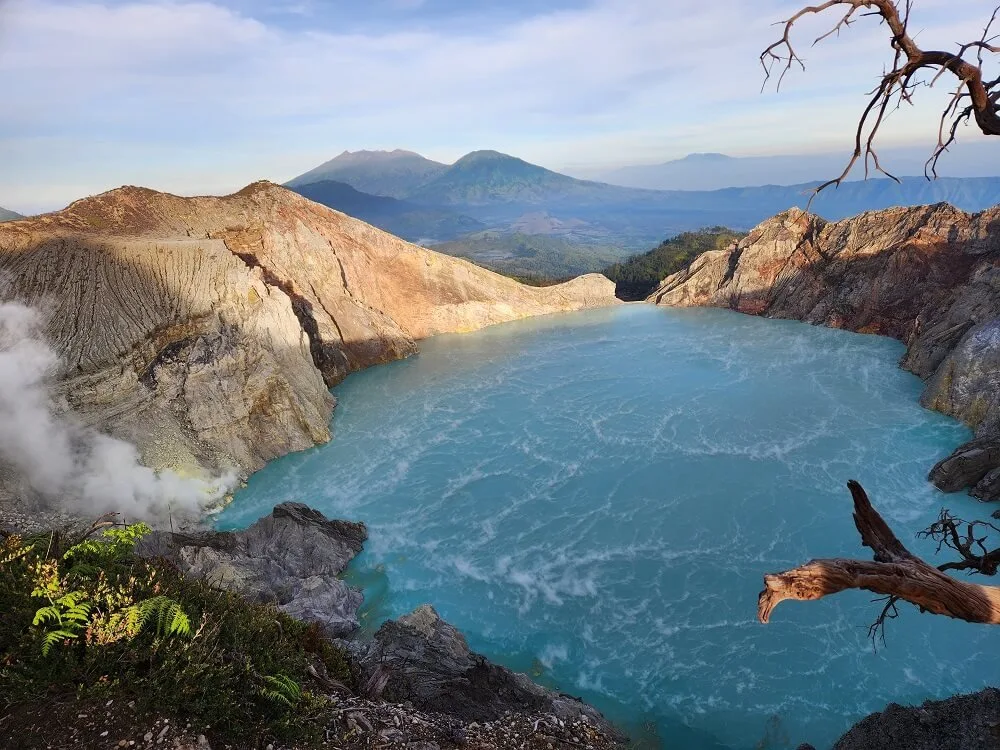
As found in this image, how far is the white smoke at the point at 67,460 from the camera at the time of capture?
55.0 feet

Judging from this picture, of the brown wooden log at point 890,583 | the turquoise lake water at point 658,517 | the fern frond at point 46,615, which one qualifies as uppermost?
the brown wooden log at point 890,583

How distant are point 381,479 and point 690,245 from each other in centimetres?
6779

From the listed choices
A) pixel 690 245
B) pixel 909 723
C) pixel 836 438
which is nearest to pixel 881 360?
pixel 836 438

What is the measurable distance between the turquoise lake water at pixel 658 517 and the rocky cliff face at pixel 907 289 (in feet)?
4.71

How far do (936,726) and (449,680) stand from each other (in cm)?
668

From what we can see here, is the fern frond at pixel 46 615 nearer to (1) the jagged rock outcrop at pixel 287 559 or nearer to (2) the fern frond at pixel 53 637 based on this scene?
(2) the fern frond at pixel 53 637

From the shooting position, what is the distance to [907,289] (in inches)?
1512

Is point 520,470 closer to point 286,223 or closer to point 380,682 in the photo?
point 380,682

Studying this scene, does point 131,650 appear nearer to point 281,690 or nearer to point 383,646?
point 281,690

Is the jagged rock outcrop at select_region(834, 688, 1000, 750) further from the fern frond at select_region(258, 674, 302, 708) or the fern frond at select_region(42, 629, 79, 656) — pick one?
the fern frond at select_region(42, 629, 79, 656)

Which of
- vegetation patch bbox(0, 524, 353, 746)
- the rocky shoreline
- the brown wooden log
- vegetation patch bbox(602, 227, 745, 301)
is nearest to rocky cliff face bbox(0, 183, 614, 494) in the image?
the rocky shoreline

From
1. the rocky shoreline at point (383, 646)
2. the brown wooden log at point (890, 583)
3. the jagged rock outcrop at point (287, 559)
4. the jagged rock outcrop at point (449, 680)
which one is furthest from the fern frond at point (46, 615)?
the jagged rock outcrop at point (287, 559)

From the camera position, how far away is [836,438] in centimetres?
2195

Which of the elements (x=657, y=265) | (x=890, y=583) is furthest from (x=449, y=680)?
(x=657, y=265)
